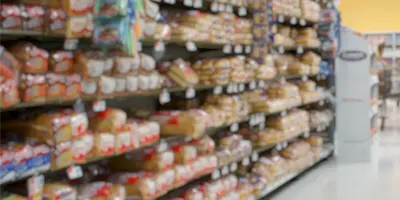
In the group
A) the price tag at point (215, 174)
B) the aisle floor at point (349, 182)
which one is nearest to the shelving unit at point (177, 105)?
the price tag at point (215, 174)

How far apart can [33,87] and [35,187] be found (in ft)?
1.55

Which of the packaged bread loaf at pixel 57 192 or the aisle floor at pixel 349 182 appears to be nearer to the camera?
the packaged bread loaf at pixel 57 192

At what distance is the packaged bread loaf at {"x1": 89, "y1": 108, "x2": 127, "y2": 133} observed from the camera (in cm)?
304

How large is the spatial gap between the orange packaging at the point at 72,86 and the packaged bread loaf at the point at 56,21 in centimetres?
23

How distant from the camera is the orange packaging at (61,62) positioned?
2.69 meters

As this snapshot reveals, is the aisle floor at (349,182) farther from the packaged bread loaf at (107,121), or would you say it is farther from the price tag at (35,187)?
the price tag at (35,187)

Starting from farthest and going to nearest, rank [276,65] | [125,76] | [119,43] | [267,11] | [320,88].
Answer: [320,88]
[276,65]
[267,11]
[125,76]
[119,43]

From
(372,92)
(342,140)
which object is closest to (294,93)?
(342,140)

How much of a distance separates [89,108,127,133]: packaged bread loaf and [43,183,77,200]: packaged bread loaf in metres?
0.45

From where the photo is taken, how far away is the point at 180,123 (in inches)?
147

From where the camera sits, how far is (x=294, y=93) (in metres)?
5.82


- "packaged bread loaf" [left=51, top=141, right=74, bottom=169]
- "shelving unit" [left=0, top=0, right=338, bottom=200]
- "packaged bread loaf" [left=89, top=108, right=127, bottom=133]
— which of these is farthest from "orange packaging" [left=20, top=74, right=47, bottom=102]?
"packaged bread loaf" [left=89, top=108, right=127, bottom=133]

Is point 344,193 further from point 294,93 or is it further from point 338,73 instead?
point 338,73

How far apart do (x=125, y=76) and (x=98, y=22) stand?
0.54 meters
